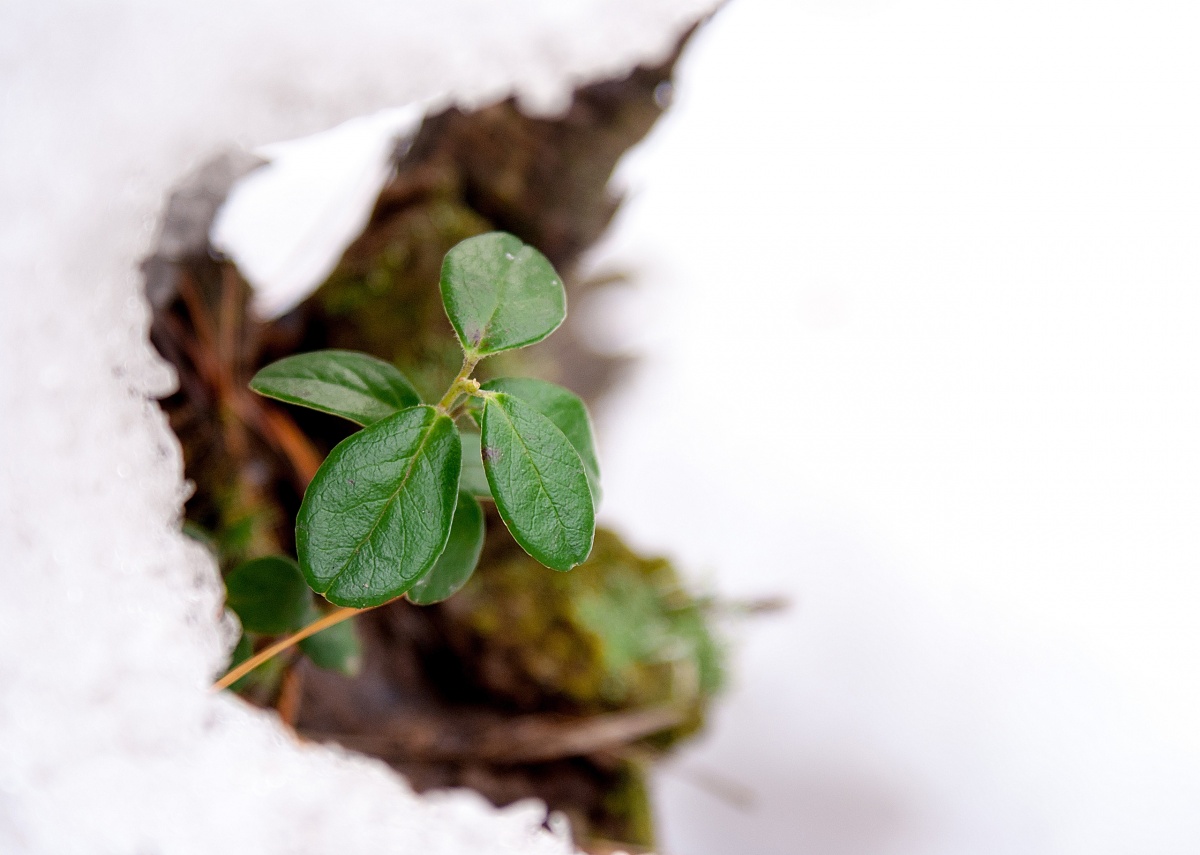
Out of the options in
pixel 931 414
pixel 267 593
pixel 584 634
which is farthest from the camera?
pixel 931 414

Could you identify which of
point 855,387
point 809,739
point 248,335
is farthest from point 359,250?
point 809,739

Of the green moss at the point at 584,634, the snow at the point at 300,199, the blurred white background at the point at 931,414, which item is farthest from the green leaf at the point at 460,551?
the blurred white background at the point at 931,414

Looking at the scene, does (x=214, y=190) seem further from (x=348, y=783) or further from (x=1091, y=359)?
(x=1091, y=359)

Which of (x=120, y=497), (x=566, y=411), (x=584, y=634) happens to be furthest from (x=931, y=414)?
(x=120, y=497)

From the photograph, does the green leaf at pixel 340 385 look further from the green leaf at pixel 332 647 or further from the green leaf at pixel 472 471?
the green leaf at pixel 332 647

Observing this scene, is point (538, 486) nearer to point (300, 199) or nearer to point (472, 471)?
point (472, 471)

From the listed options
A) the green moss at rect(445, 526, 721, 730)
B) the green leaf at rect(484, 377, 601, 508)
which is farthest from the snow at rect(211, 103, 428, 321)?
the green moss at rect(445, 526, 721, 730)
